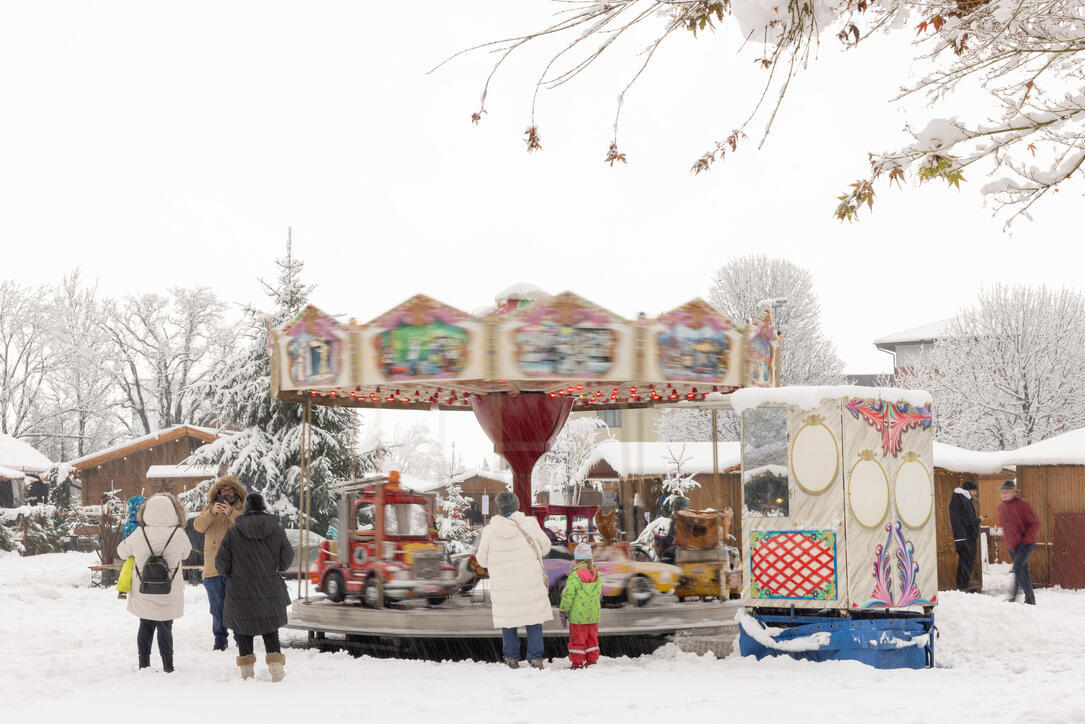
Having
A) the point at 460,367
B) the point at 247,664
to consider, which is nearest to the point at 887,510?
the point at 460,367

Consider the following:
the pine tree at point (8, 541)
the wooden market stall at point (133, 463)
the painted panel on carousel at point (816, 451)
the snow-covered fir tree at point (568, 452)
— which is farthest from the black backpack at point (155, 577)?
the wooden market stall at point (133, 463)

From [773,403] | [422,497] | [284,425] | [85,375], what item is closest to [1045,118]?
[773,403]

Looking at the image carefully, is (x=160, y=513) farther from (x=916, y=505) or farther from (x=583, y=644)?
(x=916, y=505)

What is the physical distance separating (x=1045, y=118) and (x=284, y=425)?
21.4 m

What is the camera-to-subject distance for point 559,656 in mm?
11391

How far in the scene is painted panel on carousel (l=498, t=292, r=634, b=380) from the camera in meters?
11.5

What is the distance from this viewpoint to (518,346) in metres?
11.5

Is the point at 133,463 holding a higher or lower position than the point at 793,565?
higher

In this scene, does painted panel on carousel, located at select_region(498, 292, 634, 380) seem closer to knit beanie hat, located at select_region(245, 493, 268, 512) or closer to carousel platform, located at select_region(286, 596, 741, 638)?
carousel platform, located at select_region(286, 596, 741, 638)

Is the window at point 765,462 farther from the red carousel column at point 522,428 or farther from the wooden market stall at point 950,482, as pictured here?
the wooden market stall at point 950,482

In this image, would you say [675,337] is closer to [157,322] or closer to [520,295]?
[520,295]

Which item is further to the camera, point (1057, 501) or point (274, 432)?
point (274, 432)

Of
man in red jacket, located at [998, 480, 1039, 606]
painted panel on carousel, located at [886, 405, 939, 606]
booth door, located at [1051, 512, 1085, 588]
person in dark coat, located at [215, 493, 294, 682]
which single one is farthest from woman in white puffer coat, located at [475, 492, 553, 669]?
booth door, located at [1051, 512, 1085, 588]

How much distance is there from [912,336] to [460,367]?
5642cm
